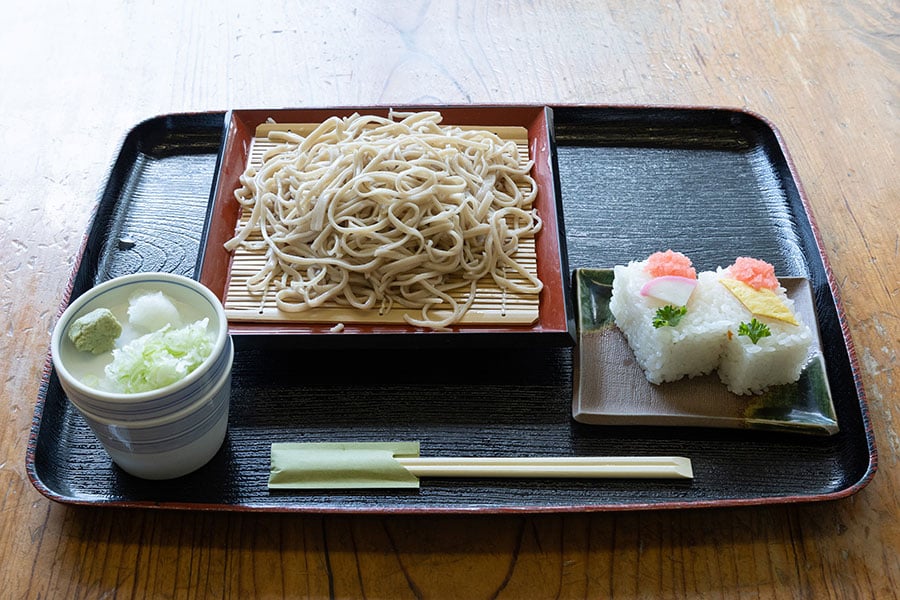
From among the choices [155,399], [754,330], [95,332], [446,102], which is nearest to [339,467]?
[155,399]

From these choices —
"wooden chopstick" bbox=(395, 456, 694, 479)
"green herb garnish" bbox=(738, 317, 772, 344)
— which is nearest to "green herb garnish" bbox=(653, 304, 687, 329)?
"green herb garnish" bbox=(738, 317, 772, 344)

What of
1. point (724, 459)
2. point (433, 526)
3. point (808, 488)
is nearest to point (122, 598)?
point (433, 526)

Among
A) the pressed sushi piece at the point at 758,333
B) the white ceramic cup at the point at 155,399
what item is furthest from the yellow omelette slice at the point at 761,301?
the white ceramic cup at the point at 155,399

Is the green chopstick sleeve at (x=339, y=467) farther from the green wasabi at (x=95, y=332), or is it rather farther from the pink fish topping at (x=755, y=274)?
the pink fish topping at (x=755, y=274)

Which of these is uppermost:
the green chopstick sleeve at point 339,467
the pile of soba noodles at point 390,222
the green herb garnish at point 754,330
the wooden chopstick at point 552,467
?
the green herb garnish at point 754,330

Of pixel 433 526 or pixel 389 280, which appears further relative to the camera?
pixel 389 280

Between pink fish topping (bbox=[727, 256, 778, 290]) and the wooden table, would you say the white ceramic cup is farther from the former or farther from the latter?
pink fish topping (bbox=[727, 256, 778, 290])

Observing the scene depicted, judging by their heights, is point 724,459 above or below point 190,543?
above

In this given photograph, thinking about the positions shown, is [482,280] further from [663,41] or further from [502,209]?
[663,41]
